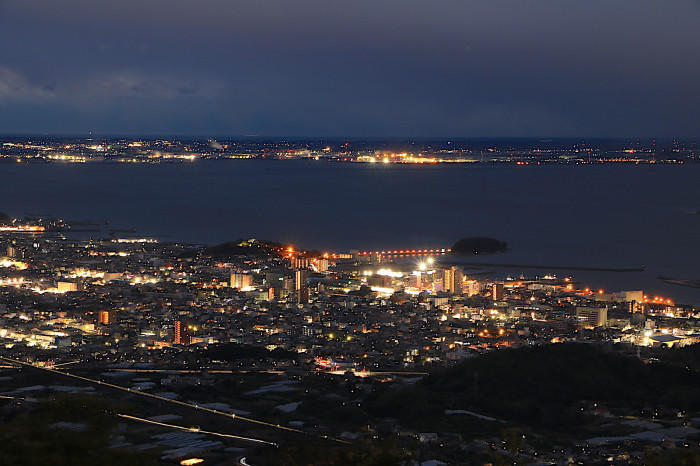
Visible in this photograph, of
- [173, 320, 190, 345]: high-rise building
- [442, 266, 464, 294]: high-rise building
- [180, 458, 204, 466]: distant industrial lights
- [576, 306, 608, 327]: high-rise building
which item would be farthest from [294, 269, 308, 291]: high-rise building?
[180, 458, 204, 466]: distant industrial lights

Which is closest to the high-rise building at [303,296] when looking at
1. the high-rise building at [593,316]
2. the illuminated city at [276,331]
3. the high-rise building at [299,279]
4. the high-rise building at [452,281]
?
the illuminated city at [276,331]

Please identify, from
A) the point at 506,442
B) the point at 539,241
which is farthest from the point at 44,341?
the point at 539,241

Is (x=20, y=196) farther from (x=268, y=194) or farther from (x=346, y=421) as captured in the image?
(x=346, y=421)

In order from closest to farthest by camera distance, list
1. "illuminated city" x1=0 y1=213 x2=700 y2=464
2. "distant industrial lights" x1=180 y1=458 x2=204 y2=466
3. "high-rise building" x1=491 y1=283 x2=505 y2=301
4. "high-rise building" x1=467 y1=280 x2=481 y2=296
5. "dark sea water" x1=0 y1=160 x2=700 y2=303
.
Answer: "distant industrial lights" x1=180 y1=458 x2=204 y2=466 < "illuminated city" x1=0 y1=213 x2=700 y2=464 < "high-rise building" x1=491 y1=283 x2=505 y2=301 < "high-rise building" x1=467 y1=280 x2=481 y2=296 < "dark sea water" x1=0 y1=160 x2=700 y2=303

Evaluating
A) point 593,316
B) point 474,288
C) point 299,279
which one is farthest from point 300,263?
point 593,316

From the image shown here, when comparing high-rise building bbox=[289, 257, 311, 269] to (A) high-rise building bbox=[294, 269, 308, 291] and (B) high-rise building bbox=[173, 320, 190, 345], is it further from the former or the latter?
(B) high-rise building bbox=[173, 320, 190, 345]

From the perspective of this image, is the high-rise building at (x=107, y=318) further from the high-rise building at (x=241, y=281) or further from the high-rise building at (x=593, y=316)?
the high-rise building at (x=593, y=316)

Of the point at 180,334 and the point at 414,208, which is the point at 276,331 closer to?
the point at 180,334
